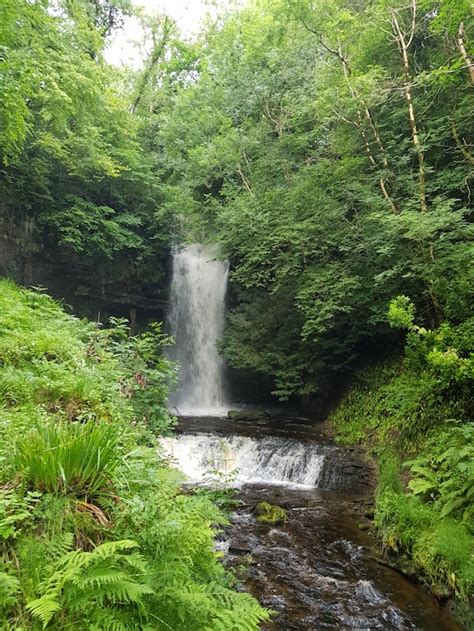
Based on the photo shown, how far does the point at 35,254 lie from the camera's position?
15805 mm

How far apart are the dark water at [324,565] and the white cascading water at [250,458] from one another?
0.50 m

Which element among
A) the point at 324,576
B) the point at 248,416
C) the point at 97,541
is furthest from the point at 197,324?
the point at 97,541

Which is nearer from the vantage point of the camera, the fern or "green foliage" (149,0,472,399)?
the fern

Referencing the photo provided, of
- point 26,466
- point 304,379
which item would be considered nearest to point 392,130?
point 304,379

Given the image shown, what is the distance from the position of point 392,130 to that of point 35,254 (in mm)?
13140

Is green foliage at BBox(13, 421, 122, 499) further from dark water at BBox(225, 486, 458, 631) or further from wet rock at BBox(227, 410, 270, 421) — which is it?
wet rock at BBox(227, 410, 270, 421)

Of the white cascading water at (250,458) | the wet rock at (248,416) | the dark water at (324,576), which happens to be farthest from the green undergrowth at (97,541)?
the wet rock at (248,416)

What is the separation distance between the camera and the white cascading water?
941 cm

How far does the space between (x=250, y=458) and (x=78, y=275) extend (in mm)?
11396

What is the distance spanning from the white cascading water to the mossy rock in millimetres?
1958

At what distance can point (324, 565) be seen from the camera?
5645 millimetres

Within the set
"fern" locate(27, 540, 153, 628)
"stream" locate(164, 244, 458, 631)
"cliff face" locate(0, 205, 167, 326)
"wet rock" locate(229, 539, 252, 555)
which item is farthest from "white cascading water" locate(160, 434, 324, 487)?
"cliff face" locate(0, 205, 167, 326)

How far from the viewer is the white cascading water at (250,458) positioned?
371 inches

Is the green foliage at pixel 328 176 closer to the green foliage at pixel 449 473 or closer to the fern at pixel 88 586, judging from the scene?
the green foliage at pixel 449 473
